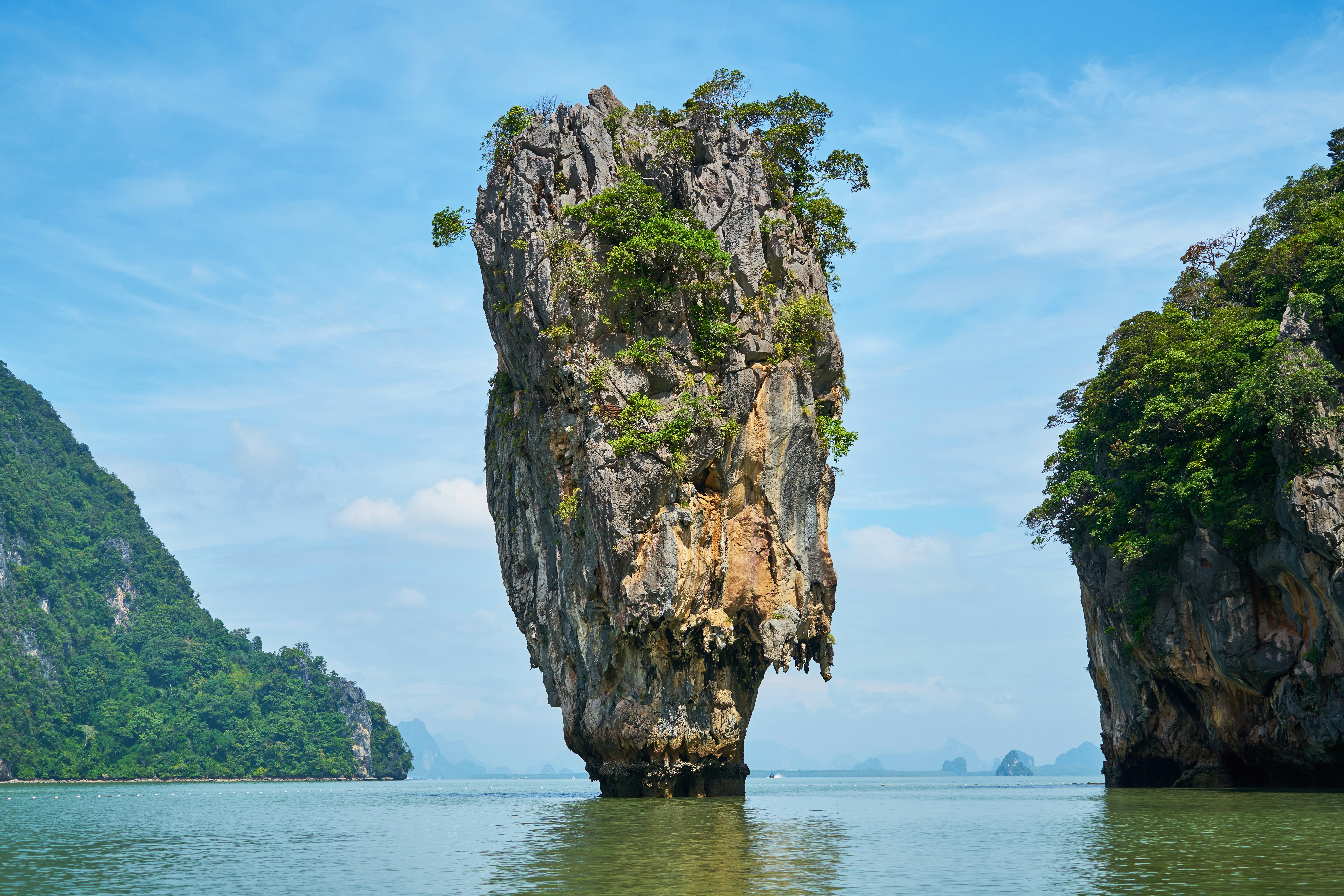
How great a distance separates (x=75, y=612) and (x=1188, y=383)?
110m

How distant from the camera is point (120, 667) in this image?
333 feet

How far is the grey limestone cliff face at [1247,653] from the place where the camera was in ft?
86.1

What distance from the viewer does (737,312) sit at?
99.9ft

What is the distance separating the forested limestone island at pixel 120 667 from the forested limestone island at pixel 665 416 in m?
68.5

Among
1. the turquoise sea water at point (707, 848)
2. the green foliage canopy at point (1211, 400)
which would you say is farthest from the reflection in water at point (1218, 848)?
the green foliage canopy at point (1211, 400)

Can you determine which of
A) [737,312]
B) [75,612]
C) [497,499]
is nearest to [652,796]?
[497,499]

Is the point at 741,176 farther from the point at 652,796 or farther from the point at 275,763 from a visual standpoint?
the point at 275,763

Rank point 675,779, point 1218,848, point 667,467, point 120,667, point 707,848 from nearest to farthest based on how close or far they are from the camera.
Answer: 1. point 1218,848
2. point 707,848
3. point 667,467
4. point 675,779
5. point 120,667

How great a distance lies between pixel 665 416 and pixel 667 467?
1.58 meters

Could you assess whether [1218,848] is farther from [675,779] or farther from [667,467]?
[675,779]

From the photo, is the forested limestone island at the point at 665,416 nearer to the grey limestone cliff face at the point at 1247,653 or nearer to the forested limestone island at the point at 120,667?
the grey limestone cliff face at the point at 1247,653

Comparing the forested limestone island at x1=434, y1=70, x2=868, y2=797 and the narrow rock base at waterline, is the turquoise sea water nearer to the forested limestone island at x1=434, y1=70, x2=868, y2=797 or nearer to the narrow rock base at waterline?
the narrow rock base at waterline

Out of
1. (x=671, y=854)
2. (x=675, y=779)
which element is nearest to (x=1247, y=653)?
(x=675, y=779)

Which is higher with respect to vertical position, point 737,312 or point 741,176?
point 741,176
